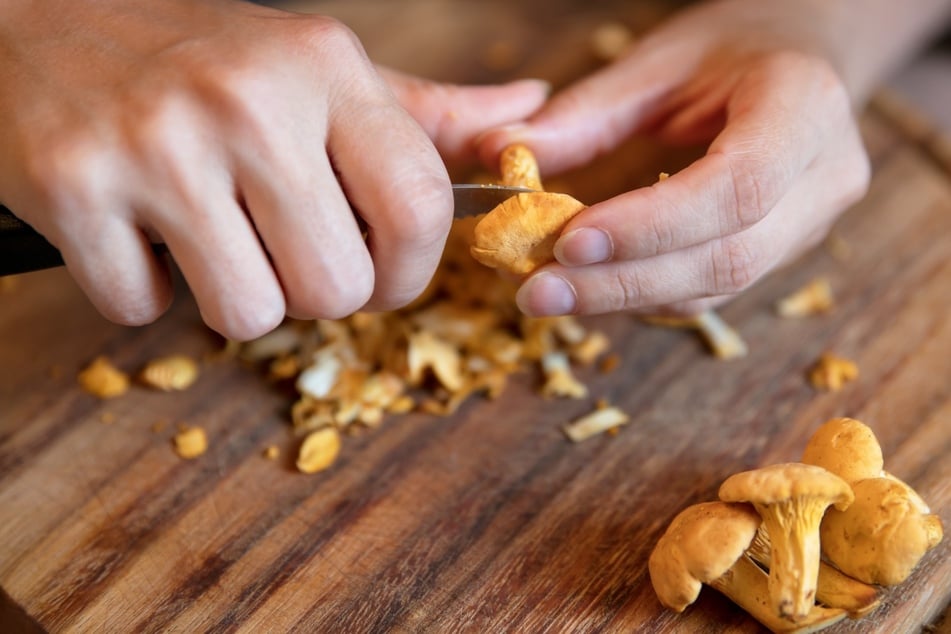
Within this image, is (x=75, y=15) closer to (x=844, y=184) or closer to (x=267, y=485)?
(x=267, y=485)

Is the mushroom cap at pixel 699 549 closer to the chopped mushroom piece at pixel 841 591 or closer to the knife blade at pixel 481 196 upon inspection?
the chopped mushroom piece at pixel 841 591

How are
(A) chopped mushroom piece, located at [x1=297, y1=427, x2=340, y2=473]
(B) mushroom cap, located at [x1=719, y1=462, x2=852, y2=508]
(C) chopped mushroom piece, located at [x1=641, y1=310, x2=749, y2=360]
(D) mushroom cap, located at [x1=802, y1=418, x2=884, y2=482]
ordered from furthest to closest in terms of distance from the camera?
1. (C) chopped mushroom piece, located at [x1=641, y1=310, x2=749, y2=360]
2. (A) chopped mushroom piece, located at [x1=297, y1=427, x2=340, y2=473]
3. (D) mushroom cap, located at [x1=802, y1=418, x2=884, y2=482]
4. (B) mushroom cap, located at [x1=719, y1=462, x2=852, y2=508]

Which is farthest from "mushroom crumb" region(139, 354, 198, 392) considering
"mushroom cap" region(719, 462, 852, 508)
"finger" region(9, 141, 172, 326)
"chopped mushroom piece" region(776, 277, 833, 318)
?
"chopped mushroom piece" region(776, 277, 833, 318)

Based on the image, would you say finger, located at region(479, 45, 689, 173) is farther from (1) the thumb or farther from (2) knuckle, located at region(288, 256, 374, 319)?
(2) knuckle, located at region(288, 256, 374, 319)

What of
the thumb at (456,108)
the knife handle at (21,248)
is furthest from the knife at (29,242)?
the thumb at (456,108)

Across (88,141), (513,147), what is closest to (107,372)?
(88,141)

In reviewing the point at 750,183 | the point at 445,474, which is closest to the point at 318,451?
the point at 445,474

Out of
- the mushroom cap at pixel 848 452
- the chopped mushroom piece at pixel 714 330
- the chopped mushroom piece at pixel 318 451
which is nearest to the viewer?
the mushroom cap at pixel 848 452
